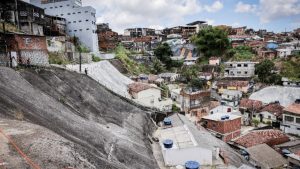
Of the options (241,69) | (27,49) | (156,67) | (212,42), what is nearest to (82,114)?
(27,49)

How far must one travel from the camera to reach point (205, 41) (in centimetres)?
6756

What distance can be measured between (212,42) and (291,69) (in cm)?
1806

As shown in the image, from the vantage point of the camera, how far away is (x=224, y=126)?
33281 mm

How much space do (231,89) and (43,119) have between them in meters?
43.1

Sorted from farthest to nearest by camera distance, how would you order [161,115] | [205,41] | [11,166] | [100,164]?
[205,41], [161,115], [100,164], [11,166]

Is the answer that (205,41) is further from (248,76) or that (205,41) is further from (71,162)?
(71,162)

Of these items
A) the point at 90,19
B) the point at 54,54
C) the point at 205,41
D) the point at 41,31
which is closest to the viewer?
the point at 54,54

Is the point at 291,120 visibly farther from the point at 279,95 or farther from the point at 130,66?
the point at 130,66

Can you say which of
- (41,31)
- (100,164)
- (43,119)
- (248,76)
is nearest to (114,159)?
(100,164)

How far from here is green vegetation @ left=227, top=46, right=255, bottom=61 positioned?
67.2 metres

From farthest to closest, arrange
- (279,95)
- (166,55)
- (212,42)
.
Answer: (212,42) < (166,55) < (279,95)

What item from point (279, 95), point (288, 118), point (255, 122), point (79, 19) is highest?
point (79, 19)

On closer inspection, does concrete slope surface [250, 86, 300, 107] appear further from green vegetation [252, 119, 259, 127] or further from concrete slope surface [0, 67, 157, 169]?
concrete slope surface [0, 67, 157, 169]

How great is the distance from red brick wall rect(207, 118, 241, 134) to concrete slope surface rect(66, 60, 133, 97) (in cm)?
1092
